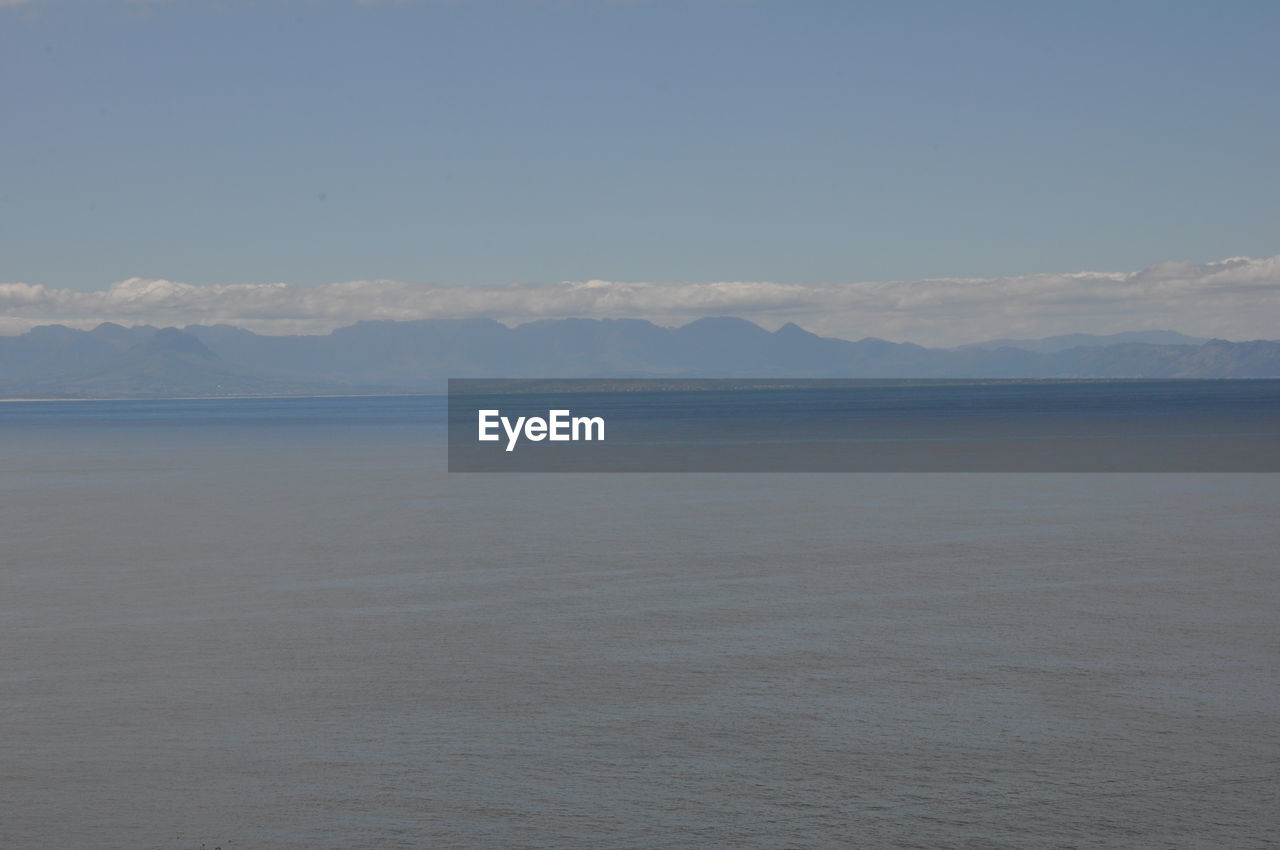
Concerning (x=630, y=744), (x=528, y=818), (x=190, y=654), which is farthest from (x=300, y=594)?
(x=528, y=818)

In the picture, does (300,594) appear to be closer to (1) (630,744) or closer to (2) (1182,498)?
(1) (630,744)

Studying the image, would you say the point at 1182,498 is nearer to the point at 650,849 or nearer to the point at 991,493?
the point at 991,493

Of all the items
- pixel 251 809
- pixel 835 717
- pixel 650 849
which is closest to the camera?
pixel 650 849

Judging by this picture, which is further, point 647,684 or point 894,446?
point 894,446

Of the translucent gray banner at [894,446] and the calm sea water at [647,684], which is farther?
the translucent gray banner at [894,446]

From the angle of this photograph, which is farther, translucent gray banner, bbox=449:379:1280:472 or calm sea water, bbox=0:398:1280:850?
translucent gray banner, bbox=449:379:1280:472

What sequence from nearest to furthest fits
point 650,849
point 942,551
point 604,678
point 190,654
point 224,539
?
point 650,849 < point 604,678 < point 190,654 < point 942,551 < point 224,539

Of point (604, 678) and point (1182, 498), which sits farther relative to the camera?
point (1182, 498)

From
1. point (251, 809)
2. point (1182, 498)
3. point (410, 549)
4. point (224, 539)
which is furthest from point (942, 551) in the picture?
point (251, 809)
